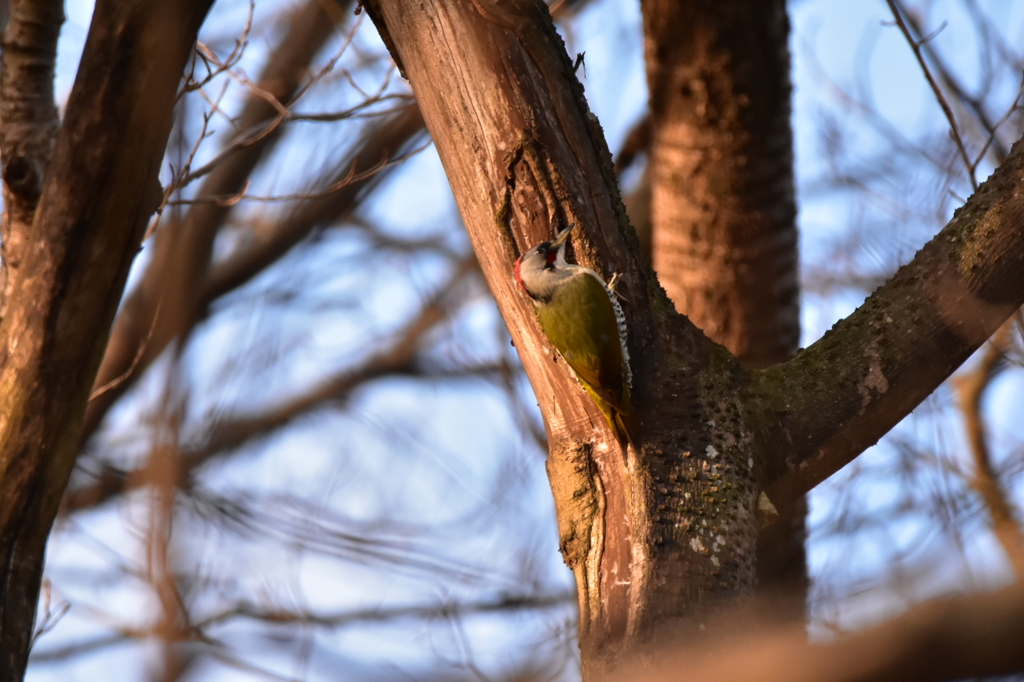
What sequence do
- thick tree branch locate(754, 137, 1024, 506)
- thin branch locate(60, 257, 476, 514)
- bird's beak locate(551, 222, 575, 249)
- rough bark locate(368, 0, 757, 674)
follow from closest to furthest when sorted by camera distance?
rough bark locate(368, 0, 757, 674)
thick tree branch locate(754, 137, 1024, 506)
bird's beak locate(551, 222, 575, 249)
thin branch locate(60, 257, 476, 514)

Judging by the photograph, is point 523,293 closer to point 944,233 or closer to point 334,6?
point 944,233

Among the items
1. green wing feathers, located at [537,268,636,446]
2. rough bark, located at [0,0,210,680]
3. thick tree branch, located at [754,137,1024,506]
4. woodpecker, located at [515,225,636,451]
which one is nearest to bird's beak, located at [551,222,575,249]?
woodpecker, located at [515,225,636,451]

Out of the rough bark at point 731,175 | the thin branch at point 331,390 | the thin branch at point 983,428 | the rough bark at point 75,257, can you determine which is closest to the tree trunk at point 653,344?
the thin branch at point 983,428

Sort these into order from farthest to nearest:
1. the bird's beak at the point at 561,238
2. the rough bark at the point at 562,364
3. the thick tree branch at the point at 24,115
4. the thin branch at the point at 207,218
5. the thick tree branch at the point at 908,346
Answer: the thin branch at the point at 207,218 → the thick tree branch at the point at 24,115 → the bird's beak at the point at 561,238 → the thick tree branch at the point at 908,346 → the rough bark at the point at 562,364

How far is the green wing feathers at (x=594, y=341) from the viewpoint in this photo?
2.89 metres

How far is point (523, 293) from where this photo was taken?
3.10m

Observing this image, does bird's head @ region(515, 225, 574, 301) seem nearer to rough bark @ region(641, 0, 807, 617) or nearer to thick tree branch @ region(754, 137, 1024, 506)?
thick tree branch @ region(754, 137, 1024, 506)

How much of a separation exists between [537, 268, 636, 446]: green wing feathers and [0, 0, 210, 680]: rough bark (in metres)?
1.42

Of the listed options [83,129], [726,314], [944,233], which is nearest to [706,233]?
[726,314]

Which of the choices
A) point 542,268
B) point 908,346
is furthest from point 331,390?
point 908,346

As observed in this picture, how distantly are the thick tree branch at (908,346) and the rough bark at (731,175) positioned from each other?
1971mm

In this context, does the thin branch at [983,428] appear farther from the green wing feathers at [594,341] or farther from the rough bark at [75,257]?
the rough bark at [75,257]

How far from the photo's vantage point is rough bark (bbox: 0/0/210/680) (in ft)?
Result: 9.39

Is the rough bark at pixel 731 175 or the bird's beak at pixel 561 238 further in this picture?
the rough bark at pixel 731 175
